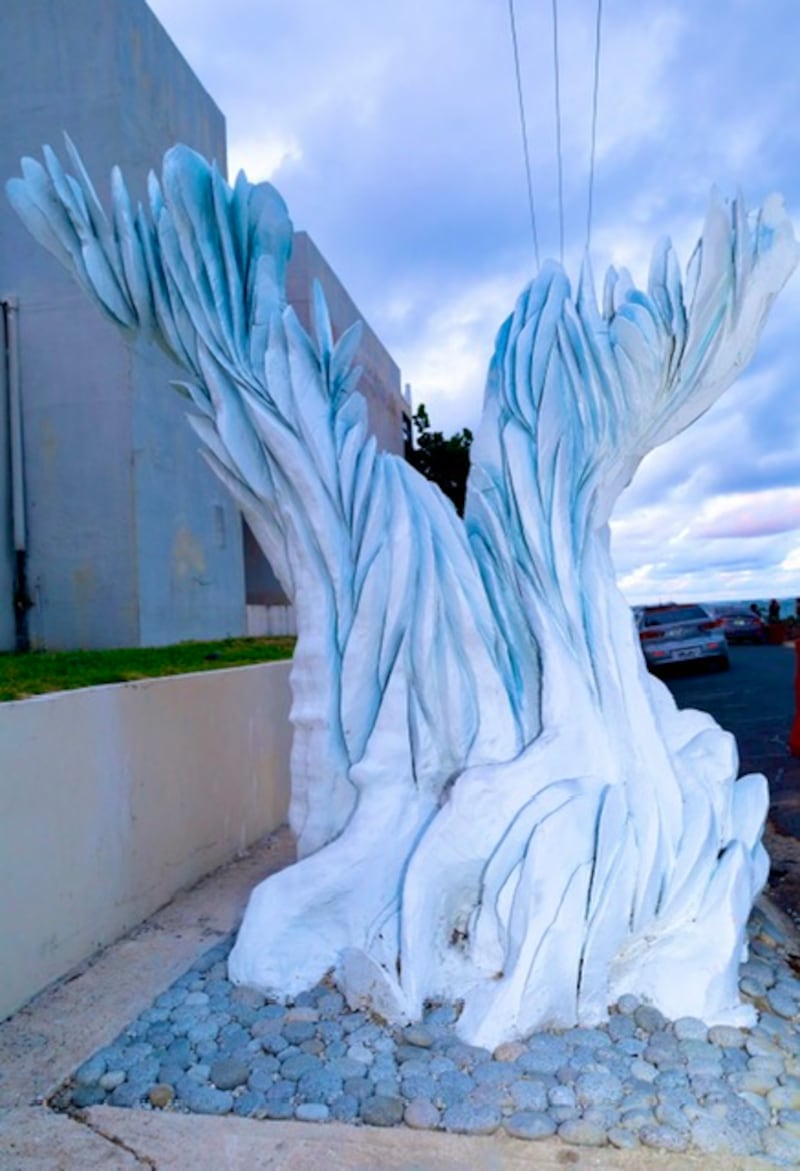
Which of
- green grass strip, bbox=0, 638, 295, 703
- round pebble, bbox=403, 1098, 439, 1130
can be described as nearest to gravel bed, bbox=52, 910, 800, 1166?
round pebble, bbox=403, 1098, 439, 1130

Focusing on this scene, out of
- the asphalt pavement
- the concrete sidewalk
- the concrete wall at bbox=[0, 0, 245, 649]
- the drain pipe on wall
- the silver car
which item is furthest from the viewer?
the silver car

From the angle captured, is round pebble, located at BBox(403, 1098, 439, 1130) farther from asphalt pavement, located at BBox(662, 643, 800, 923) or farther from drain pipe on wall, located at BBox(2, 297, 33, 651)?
drain pipe on wall, located at BBox(2, 297, 33, 651)

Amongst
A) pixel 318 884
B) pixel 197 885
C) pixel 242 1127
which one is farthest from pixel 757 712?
pixel 242 1127

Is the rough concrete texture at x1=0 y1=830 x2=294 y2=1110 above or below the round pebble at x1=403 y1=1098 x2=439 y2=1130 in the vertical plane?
below

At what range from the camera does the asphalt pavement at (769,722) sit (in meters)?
5.75

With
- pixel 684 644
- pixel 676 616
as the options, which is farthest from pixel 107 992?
pixel 676 616

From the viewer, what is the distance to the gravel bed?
2727mm

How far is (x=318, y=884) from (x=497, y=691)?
114cm

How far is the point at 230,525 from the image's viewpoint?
11688 mm

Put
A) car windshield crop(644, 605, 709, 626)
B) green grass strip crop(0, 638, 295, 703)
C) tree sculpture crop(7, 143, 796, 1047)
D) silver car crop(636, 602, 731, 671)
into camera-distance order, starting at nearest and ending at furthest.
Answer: tree sculpture crop(7, 143, 796, 1047) < green grass strip crop(0, 638, 295, 703) < silver car crop(636, 602, 731, 671) < car windshield crop(644, 605, 709, 626)

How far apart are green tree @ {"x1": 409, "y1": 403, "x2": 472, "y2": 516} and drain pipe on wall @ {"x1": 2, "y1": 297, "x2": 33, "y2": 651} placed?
12.2 meters

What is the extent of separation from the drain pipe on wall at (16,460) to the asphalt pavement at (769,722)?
7.63 metres

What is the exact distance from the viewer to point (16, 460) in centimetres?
986

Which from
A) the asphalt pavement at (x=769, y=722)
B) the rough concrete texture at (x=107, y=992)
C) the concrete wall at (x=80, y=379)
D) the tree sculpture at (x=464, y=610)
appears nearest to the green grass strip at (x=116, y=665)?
the rough concrete texture at (x=107, y=992)
